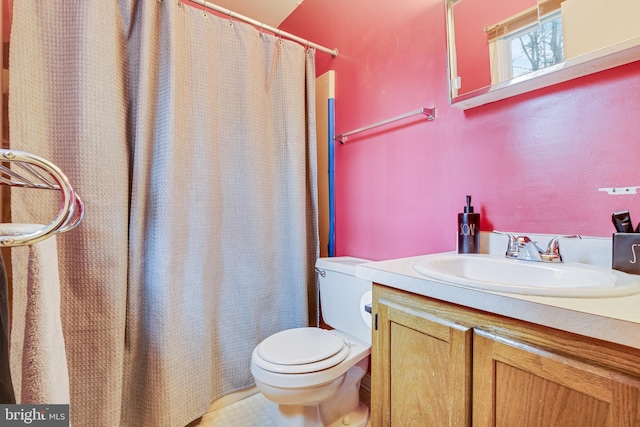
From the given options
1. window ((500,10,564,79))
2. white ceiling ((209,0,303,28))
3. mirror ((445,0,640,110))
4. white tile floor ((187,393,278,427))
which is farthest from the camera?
white ceiling ((209,0,303,28))

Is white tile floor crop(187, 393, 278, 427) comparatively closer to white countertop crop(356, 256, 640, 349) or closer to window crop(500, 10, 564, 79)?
white countertop crop(356, 256, 640, 349)

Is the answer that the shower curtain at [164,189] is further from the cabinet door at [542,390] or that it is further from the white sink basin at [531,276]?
the cabinet door at [542,390]

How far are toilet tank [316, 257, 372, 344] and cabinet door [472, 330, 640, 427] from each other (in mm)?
673

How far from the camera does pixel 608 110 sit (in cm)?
82

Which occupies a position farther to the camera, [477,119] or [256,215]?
[256,215]

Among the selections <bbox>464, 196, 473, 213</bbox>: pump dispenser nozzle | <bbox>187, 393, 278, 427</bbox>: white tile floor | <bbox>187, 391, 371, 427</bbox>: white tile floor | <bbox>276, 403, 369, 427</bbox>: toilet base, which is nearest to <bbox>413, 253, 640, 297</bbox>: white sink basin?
<bbox>464, 196, 473, 213</bbox>: pump dispenser nozzle

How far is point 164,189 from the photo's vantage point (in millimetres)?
1259

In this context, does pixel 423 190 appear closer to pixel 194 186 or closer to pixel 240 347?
pixel 194 186

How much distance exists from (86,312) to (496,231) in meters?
1.59

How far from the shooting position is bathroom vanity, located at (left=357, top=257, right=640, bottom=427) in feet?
1.49

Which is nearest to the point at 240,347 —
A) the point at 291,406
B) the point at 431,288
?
the point at 291,406

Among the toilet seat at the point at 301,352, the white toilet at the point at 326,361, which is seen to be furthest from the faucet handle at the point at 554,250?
the toilet seat at the point at 301,352

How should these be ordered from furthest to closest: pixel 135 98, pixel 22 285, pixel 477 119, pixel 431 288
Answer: pixel 135 98, pixel 477 119, pixel 22 285, pixel 431 288

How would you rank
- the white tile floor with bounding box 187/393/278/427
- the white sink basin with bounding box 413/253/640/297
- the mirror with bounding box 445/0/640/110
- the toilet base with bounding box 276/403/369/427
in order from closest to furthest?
the white sink basin with bounding box 413/253/640/297
the mirror with bounding box 445/0/640/110
the toilet base with bounding box 276/403/369/427
the white tile floor with bounding box 187/393/278/427
